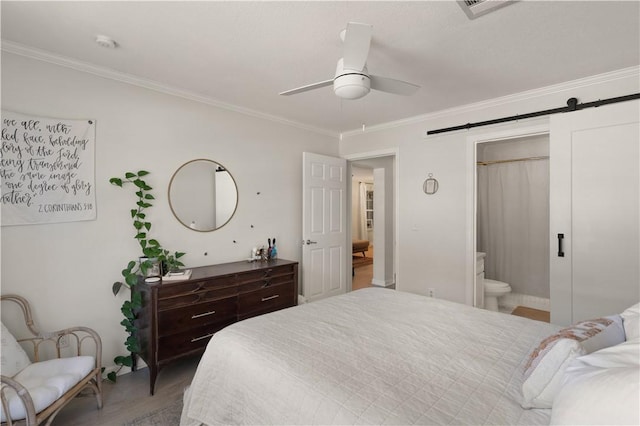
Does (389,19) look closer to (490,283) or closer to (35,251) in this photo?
(35,251)

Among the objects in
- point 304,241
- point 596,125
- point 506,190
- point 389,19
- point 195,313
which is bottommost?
point 195,313

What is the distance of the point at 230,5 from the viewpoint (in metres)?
1.71

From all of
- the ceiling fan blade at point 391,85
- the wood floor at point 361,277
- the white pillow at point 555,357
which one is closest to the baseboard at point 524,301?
the wood floor at point 361,277

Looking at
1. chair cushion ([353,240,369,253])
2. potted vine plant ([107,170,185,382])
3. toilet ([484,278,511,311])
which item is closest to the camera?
potted vine plant ([107,170,185,382])

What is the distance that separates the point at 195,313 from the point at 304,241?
5.62ft

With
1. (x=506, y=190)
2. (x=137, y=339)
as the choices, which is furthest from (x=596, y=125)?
(x=137, y=339)

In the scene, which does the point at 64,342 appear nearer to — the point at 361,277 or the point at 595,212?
the point at 595,212

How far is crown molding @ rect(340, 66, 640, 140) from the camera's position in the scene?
2.55 metres

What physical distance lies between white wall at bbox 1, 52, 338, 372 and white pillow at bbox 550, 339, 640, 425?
117 inches

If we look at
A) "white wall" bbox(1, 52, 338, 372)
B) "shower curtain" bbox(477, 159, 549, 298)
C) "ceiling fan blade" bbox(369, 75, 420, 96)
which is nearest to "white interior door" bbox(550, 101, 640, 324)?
"ceiling fan blade" bbox(369, 75, 420, 96)

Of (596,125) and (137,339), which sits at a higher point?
(596,125)

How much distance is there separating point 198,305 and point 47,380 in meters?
1.00

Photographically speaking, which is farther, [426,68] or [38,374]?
[426,68]

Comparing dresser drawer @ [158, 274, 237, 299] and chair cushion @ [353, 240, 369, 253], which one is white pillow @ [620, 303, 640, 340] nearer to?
dresser drawer @ [158, 274, 237, 299]
